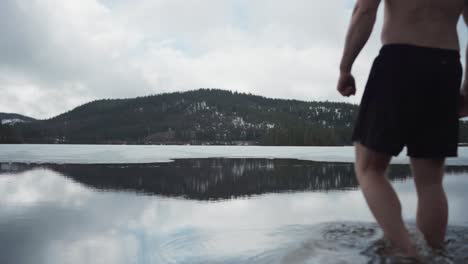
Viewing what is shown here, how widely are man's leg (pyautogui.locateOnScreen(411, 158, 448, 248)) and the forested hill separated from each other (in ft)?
342

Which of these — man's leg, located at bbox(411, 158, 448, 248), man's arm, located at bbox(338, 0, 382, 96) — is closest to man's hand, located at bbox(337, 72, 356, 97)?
man's arm, located at bbox(338, 0, 382, 96)

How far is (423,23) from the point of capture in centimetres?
183

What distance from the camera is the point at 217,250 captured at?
2178 mm

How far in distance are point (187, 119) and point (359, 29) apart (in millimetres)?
145915

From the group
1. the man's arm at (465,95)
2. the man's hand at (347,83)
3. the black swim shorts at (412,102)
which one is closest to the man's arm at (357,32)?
the man's hand at (347,83)

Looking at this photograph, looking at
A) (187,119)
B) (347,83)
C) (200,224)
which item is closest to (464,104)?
(347,83)

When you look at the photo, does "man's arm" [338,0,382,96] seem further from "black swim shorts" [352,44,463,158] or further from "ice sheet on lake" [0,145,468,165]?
"ice sheet on lake" [0,145,468,165]

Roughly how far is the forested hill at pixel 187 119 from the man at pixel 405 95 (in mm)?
104224

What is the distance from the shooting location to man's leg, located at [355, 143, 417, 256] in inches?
69.7

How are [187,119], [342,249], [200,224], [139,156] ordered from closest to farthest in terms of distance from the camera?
[342,249]
[200,224]
[139,156]
[187,119]

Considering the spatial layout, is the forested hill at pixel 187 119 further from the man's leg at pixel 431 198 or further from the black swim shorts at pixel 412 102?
the black swim shorts at pixel 412 102

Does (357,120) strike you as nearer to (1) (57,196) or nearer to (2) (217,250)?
(2) (217,250)

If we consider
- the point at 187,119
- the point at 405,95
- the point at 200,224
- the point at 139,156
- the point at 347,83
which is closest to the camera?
the point at 405,95

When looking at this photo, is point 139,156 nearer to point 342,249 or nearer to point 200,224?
point 200,224
